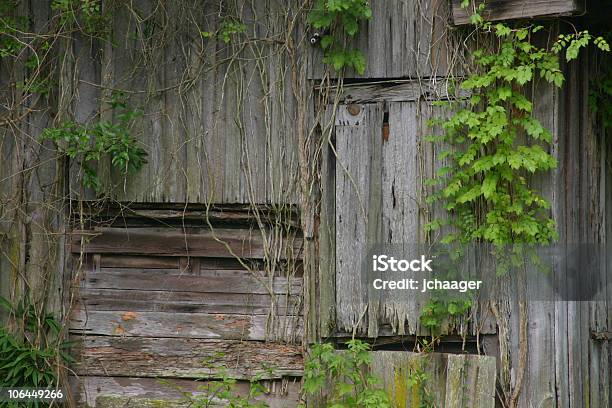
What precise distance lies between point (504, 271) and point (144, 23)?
3.25 m

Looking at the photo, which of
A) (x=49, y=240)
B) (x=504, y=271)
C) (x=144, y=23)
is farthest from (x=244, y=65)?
(x=504, y=271)

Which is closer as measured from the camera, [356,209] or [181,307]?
[356,209]

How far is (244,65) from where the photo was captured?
5312 mm

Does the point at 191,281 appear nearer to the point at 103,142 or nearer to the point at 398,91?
the point at 103,142

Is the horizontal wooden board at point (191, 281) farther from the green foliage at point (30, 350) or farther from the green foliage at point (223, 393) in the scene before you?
the green foliage at point (223, 393)

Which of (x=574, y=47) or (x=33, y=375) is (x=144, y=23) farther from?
(x=574, y=47)

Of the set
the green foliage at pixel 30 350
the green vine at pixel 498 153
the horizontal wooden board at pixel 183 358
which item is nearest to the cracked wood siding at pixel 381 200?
the green vine at pixel 498 153

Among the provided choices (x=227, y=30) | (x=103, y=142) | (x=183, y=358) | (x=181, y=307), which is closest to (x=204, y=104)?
(x=227, y=30)

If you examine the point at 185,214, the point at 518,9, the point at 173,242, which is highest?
the point at 518,9

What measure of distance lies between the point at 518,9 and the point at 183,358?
3520 millimetres

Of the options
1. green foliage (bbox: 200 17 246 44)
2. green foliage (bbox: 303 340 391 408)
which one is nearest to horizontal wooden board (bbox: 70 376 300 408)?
green foliage (bbox: 303 340 391 408)

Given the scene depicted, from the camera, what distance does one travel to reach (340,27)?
517 centimetres

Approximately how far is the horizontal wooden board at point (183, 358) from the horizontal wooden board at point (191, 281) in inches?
15.6

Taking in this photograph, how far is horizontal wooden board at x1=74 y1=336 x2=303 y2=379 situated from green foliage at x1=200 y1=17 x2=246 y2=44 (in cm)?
230
